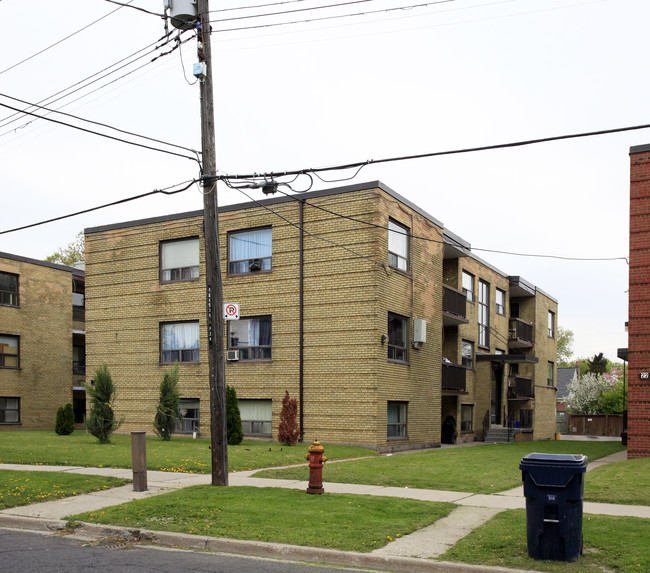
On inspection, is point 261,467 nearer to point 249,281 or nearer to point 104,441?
point 104,441

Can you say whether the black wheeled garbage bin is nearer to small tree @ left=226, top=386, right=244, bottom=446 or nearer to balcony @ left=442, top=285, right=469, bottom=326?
small tree @ left=226, top=386, right=244, bottom=446

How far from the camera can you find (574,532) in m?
A: 8.02

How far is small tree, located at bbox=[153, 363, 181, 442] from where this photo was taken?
75.7 ft

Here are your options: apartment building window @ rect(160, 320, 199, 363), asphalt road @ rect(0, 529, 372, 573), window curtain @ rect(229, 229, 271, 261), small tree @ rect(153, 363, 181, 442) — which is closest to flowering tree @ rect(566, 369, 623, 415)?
apartment building window @ rect(160, 320, 199, 363)

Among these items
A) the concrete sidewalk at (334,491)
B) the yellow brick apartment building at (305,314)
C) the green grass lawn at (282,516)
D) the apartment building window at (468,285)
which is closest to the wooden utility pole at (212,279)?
the green grass lawn at (282,516)

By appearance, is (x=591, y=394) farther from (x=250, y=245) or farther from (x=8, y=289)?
(x=8, y=289)

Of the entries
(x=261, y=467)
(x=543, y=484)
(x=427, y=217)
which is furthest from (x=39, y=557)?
(x=427, y=217)

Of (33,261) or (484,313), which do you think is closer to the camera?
(484,313)

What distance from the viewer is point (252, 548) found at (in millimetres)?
8984

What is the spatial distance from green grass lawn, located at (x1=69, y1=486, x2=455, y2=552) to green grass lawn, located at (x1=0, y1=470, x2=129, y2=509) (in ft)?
6.05

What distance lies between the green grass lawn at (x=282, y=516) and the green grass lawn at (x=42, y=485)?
184 centimetres

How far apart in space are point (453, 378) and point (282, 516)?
770 inches

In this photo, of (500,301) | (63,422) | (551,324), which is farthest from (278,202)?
(551,324)

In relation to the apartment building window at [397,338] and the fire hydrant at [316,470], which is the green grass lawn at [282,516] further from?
the apartment building window at [397,338]
